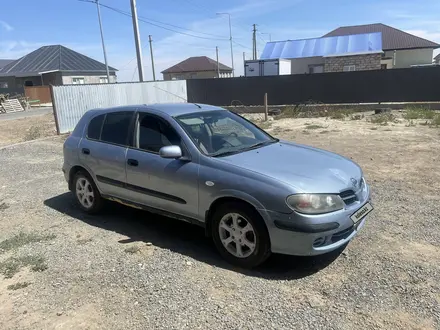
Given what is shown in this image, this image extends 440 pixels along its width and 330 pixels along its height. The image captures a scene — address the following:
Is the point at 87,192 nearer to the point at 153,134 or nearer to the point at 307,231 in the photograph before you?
the point at 153,134

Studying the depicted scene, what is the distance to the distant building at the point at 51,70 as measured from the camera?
41.3 meters

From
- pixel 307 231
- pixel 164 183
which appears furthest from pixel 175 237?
pixel 307 231

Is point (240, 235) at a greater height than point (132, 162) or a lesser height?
lesser

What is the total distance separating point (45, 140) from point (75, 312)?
35.4 ft

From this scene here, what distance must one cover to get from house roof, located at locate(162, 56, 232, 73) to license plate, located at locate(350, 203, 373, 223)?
63.8 metres

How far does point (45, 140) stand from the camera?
1270cm

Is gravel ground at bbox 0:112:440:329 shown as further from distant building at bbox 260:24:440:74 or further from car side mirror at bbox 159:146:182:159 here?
distant building at bbox 260:24:440:74

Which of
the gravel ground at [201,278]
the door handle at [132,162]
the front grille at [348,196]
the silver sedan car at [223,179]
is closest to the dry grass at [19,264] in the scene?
the gravel ground at [201,278]

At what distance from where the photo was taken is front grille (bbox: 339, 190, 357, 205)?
3504 millimetres

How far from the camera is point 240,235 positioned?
366cm

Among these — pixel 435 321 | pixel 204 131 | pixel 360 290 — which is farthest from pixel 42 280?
pixel 435 321

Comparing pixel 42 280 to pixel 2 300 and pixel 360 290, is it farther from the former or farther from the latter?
pixel 360 290

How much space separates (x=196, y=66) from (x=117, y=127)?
2558 inches

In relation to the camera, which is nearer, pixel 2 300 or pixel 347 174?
pixel 2 300
